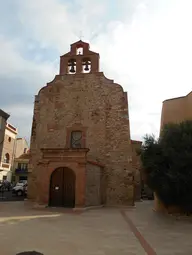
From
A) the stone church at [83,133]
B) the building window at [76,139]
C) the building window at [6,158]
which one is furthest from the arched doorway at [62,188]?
the building window at [6,158]

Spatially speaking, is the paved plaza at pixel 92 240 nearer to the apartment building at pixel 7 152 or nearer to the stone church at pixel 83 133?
the stone church at pixel 83 133

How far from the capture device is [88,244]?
684 cm

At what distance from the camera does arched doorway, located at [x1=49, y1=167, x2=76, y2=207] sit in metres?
17.0

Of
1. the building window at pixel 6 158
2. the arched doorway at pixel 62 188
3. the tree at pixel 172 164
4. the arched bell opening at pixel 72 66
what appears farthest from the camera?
the building window at pixel 6 158

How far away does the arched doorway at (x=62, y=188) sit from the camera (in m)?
17.0

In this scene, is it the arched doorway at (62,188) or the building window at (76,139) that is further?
the building window at (76,139)

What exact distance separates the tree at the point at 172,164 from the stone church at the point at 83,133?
4711 millimetres

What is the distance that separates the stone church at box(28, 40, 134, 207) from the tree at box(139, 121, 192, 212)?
471cm

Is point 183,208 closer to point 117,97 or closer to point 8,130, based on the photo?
point 117,97

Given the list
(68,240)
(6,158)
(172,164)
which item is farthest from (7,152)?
(68,240)

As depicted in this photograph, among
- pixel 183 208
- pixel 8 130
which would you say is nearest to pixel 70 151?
pixel 183 208

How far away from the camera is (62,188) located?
675 inches

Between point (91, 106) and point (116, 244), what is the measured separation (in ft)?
50.7

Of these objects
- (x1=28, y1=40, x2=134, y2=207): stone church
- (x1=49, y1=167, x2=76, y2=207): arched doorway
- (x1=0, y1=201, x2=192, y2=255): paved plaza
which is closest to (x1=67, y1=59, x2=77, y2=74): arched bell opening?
(x1=28, y1=40, x2=134, y2=207): stone church
